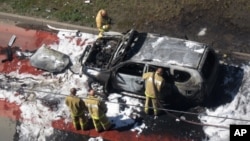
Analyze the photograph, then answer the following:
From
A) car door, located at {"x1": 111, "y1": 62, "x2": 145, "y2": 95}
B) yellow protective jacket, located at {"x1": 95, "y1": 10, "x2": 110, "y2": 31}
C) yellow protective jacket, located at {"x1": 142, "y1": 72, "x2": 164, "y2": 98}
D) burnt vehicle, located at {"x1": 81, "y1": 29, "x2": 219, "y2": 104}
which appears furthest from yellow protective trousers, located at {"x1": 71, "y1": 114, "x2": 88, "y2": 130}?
yellow protective jacket, located at {"x1": 95, "y1": 10, "x2": 110, "y2": 31}

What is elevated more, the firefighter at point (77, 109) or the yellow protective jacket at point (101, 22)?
the yellow protective jacket at point (101, 22)

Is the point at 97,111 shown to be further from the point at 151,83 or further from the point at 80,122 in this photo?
the point at 151,83

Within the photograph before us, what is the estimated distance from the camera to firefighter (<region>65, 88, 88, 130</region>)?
12969 mm

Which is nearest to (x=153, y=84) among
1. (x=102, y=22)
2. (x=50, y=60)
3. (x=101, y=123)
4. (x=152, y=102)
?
(x=152, y=102)

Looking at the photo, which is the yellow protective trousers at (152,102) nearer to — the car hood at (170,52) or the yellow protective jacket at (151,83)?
the yellow protective jacket at (151,83)

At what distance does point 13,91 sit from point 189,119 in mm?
5412

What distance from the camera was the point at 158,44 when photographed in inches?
551

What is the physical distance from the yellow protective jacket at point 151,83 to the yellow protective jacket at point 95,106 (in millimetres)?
1254

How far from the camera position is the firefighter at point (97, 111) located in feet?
42.0

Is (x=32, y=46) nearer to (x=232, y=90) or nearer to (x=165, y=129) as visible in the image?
(x=165, y=129)

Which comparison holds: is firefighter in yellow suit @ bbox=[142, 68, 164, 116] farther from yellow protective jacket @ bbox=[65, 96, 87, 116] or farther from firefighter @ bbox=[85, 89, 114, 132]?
yellow protective jacket @ bbox=[65, 96, 87, 116]

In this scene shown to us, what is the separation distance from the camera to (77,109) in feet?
43.2

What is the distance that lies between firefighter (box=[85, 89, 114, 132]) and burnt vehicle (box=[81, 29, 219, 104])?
3.87 feet

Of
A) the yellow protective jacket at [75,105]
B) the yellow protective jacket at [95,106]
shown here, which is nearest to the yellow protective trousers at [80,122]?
the yellow protective jacket at [75,105]
